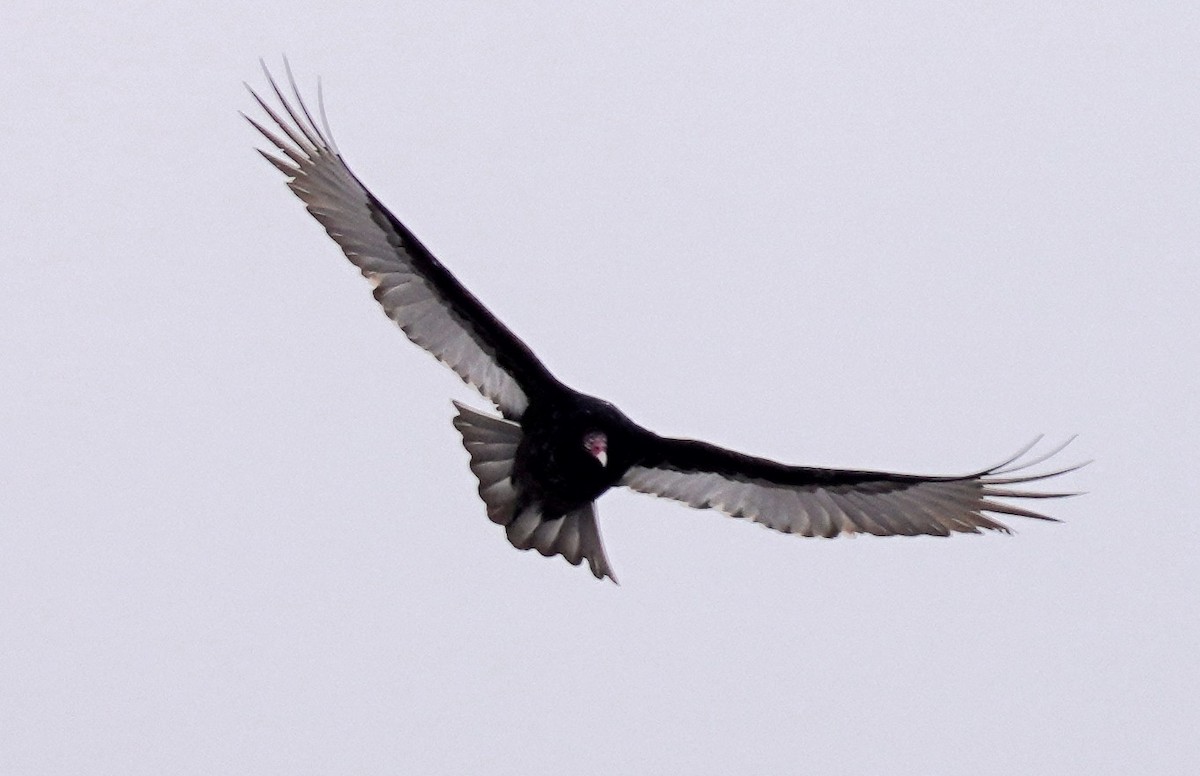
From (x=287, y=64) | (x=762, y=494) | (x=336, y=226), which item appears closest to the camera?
(x=287, y=64)

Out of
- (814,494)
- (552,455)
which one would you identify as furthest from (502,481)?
(814,494)

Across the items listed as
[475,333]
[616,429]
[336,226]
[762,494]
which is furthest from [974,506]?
[336,226]

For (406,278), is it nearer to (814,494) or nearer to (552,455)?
(552,455)

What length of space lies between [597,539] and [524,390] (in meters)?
0.91

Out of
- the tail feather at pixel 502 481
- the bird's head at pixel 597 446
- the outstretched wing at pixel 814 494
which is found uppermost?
the outstretched wing at pixel 814 494

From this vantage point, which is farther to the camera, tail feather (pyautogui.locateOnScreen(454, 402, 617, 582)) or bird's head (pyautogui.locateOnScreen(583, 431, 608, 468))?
tail feather (pyautogui.locateOnScreen(454, 402, 617, 582))

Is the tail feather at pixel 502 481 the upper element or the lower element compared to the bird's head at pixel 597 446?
lower

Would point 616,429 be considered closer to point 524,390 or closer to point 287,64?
point 524,390

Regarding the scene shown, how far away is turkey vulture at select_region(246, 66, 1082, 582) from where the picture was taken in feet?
33.9

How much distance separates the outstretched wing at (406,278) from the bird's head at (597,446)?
1.30 feet

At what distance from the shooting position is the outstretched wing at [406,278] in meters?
10.3

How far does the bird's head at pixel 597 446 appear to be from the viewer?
1041 centimetres

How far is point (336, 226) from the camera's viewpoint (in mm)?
10391

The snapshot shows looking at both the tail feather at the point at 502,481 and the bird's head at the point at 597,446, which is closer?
the bird's head at the point at 597,446
